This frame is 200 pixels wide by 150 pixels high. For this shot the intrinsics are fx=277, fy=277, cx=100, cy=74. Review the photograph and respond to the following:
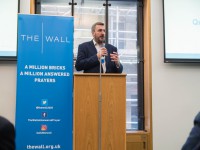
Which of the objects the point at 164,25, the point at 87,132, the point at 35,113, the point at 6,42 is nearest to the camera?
the point at 87,132

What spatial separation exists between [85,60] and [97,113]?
0.67 metres

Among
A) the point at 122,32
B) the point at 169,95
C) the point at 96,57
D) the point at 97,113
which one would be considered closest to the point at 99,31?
the point at 96,57

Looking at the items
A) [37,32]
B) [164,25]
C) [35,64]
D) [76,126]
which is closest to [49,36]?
[37,32]

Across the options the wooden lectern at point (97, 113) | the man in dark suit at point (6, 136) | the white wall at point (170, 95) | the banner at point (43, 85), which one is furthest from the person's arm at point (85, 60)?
the man in dark suit at point (6, 136)

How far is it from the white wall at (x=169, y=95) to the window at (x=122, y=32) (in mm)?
238

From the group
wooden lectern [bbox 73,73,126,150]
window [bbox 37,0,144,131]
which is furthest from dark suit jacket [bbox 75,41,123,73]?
window [bbox 37,0,144,131]

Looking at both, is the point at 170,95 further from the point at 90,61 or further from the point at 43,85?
the point at 43,85

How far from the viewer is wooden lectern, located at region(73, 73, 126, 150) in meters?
2.93

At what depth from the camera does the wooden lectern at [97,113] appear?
293cm

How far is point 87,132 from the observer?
2.94m

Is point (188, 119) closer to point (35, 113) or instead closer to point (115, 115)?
point (115, 115)

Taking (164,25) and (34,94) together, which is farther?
(164,25)

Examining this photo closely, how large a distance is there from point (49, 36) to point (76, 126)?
117 centimetres

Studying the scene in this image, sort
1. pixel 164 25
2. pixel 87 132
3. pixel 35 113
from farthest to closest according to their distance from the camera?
pixel 164 25 < pixel 35 113 < pixel 87 132
